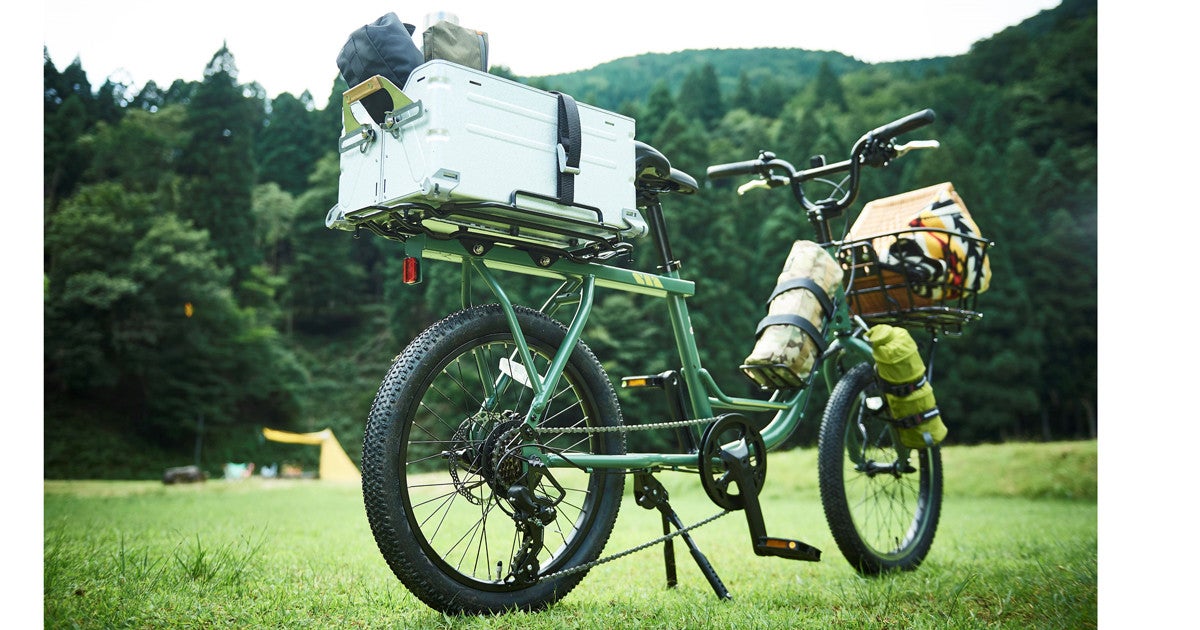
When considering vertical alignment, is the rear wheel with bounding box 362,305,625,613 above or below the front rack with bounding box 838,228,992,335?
below

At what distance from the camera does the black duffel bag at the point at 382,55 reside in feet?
5.73

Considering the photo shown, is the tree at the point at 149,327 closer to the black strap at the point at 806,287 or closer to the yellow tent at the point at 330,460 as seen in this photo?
the yellow tent at the point at 330,460

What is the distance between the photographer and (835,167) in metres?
2.65

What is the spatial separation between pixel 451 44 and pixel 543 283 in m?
11.5

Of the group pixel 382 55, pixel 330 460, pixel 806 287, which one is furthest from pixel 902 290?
pixel 330 460

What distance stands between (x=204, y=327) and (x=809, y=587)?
1599 cm

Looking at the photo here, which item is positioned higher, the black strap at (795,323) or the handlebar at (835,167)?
the handlebar at (835,167)

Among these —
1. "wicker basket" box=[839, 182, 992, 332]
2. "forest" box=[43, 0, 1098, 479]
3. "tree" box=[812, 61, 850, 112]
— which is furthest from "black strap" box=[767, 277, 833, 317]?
"tree" box=[812, 61, 850, 112]

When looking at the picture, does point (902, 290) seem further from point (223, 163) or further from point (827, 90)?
point (223, 163)

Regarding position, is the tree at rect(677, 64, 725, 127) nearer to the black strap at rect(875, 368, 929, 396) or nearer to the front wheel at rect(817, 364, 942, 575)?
the front wheel at rect(817, 364, 942, 575)

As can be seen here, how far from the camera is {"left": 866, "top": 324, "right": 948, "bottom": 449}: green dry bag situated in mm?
2383

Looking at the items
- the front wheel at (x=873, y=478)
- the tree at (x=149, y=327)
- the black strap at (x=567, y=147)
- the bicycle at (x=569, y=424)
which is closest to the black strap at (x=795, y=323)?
the bicycle at (x=569, y=424)

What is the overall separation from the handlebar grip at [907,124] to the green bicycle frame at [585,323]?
1.77ft

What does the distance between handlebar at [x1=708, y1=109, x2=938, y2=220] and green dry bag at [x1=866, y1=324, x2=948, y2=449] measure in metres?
0.49
